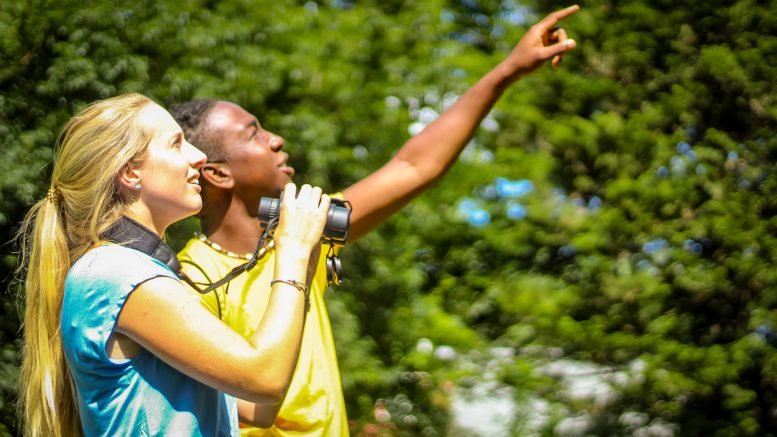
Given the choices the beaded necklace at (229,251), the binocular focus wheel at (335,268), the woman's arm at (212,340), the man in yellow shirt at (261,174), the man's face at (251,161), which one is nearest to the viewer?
the woman's arm at (212,340)

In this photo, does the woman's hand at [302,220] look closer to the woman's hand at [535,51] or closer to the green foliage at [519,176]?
the woman's hand at [535,51]

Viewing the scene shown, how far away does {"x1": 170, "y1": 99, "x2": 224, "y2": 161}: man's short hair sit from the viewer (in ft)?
9.12

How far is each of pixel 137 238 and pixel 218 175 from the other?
1.08 meters

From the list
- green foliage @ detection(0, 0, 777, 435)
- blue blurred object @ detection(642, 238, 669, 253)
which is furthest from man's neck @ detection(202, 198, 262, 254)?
blue blurred object @ detection(642, 238, 669, 253)

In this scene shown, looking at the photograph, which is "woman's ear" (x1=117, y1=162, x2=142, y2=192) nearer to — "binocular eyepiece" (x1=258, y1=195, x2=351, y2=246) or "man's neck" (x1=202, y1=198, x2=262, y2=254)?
"binocular eyepiece" (x1=258, y1=195, x2=351, y2=246)

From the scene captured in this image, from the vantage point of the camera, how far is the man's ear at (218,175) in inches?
109

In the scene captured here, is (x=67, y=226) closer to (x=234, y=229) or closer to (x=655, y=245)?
(x=234, y=229)

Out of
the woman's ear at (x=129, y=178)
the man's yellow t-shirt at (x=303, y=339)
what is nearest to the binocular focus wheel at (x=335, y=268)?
the man's yellow t-shirt at (x=303, y=339)

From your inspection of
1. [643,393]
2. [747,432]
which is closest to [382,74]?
[643,393]

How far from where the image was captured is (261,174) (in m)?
2.74

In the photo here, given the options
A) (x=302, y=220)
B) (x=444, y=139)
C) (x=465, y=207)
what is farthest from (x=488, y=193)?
(x=302, y=220)

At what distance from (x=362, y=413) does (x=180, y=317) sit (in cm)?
270

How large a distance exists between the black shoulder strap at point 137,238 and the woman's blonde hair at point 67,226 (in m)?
0.02

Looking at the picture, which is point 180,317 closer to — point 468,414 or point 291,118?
point 291,118
